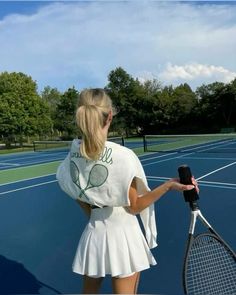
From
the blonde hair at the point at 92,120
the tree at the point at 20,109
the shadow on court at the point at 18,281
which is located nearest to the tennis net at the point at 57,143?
the tree at the point at 20,109

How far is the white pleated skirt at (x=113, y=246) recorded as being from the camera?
218cm

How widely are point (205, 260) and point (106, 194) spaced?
0.78m

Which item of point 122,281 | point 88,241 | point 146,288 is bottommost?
point 146,288

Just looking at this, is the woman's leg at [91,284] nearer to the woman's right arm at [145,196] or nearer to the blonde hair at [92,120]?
the woman's right arm at [145,196]

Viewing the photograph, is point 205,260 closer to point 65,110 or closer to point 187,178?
point 187,178

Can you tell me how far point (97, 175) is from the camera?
2.12 metres

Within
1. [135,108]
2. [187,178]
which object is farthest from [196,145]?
[135,108]

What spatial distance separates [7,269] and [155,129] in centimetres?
4146

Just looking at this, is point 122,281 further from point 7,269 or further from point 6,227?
point 6,227

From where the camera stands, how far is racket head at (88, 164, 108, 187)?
210 cm

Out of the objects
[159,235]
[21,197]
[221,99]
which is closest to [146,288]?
[159,235]

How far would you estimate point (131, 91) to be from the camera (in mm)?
48906

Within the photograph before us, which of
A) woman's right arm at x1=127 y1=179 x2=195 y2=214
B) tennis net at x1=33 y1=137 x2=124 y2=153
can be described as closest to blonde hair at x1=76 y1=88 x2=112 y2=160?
woman's right arm at x1=127 y1=179 x2=195 y2=214

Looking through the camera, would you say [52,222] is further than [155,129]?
No
